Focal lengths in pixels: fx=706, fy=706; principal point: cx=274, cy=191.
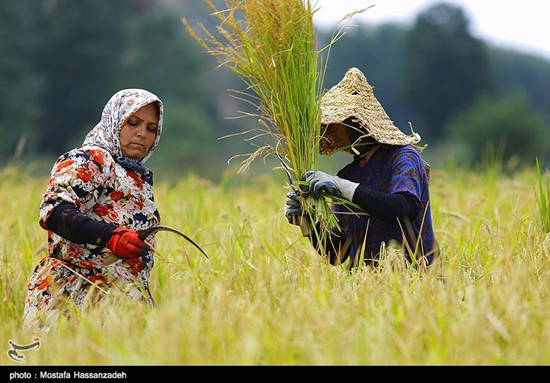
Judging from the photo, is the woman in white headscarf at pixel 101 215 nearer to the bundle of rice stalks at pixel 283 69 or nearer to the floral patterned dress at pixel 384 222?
the bundle of rice stalks at pixel 283 69

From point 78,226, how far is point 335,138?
119 cm

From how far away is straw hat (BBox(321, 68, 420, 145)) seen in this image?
298cm

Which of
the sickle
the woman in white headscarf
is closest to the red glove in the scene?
the woman in white headscarf

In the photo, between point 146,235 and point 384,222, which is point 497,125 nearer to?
point 384,222

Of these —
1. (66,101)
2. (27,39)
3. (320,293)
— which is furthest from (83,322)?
(66,101)

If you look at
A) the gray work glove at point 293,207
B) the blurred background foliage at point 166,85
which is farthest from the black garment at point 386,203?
the blurred background foliage at point 166,85

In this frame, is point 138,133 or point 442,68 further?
point 442,68

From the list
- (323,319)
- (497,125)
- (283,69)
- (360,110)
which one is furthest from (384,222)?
(497,125)

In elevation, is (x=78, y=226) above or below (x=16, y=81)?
below

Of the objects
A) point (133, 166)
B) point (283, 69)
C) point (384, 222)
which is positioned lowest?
point (384, 222)

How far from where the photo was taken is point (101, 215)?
2.76 m

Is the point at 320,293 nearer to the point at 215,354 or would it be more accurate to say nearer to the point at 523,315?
the point at 215,354

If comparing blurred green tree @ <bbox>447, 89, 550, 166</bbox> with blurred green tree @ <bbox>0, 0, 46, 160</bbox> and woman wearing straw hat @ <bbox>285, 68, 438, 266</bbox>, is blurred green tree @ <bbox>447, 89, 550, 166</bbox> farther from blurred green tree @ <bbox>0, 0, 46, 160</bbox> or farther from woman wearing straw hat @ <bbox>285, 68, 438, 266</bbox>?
woman wearing straw hat @ <bbox>285, 68, 438, 266</bbox>

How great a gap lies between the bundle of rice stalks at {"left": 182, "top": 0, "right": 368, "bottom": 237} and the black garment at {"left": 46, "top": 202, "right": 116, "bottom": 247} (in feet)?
2.26
